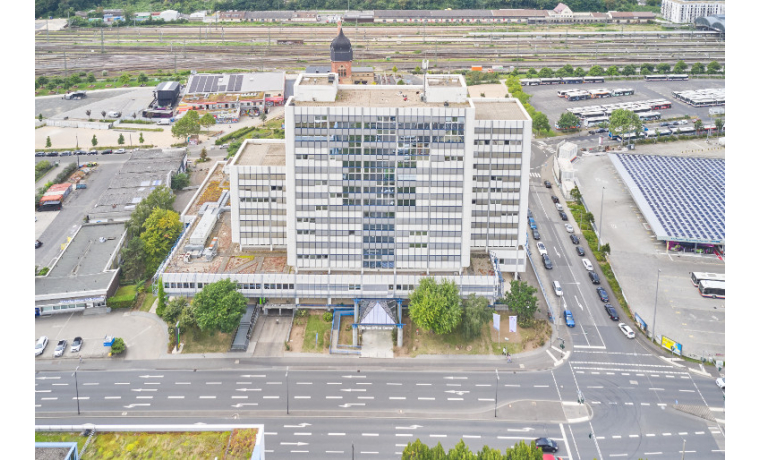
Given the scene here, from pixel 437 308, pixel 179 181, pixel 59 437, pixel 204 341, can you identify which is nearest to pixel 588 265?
pixel 437 308

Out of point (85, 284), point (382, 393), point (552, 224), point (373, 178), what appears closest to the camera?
point (382, 393)

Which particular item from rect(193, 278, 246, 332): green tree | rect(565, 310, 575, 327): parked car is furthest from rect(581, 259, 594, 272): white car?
rect(193, 278, 246, 332): green tree

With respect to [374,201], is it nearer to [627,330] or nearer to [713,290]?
[627,330]

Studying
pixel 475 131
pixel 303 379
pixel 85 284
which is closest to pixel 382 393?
pixel 303 379

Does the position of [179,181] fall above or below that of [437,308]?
above

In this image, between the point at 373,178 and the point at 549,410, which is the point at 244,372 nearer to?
the point at 373,178

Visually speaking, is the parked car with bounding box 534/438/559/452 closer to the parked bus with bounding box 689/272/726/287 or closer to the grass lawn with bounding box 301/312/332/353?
the grass lawn with bounding box 301/312/332/353
